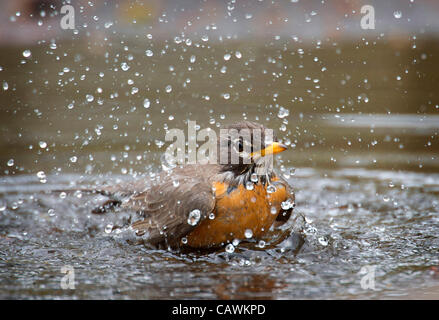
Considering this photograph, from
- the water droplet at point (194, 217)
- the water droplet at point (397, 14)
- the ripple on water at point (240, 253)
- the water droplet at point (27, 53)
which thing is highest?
the water droplet at point (397, 14)

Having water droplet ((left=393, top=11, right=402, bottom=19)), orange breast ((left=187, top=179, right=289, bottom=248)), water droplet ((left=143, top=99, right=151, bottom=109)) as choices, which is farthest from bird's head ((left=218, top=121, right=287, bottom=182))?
water droplet ((left=393, top=11, right=402, bottom=19))

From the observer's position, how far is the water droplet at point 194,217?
4.92 m

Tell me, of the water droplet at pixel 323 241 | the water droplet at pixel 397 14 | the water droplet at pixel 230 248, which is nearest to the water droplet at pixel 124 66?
the water droplet at pixel 230 248

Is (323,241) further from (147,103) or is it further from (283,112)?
(147,103)

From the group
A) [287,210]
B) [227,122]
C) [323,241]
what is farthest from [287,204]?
[227,122]

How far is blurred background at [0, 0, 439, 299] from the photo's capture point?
4.66 m

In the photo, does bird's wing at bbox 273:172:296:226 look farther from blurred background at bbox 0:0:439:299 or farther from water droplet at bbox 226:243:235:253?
water droplet at bbox 226:243:235:253

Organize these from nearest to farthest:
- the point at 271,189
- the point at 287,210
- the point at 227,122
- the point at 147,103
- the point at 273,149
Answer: the point at 273,149, the point at 271,189, the point at 287,210, the point at 227,122, the point at 147,103

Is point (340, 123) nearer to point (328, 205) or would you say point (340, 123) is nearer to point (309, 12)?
point (328, 205)

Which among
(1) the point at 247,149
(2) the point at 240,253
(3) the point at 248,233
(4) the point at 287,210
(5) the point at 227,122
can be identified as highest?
(5) the point at 227,122

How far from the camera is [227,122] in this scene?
853 centimetres

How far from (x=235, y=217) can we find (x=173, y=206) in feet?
2.05

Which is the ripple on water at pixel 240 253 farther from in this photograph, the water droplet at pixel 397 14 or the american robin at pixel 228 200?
the water droplet at pixel 397 14

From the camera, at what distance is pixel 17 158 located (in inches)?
311
